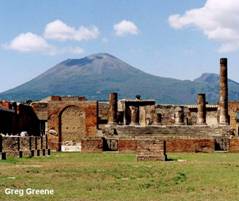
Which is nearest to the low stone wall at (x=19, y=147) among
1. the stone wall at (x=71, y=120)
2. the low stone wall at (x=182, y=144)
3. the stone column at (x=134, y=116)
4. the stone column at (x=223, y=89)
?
the low stone wall at (x=182, y=144)

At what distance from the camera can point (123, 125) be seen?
52.5m

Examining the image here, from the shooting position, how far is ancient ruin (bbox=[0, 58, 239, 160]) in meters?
41.5

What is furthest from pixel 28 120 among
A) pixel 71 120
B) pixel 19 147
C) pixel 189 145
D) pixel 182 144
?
pixel 19 147

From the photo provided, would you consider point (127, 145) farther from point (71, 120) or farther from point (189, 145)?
point (71, 120)

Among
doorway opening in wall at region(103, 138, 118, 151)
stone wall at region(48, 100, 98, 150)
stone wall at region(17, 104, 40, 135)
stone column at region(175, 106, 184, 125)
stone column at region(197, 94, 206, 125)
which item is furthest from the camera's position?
stone column at region(175, 106, 184, 125)

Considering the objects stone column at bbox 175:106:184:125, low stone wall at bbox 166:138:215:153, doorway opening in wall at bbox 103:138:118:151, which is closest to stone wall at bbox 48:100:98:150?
stone column at bbox 175:106:184:125

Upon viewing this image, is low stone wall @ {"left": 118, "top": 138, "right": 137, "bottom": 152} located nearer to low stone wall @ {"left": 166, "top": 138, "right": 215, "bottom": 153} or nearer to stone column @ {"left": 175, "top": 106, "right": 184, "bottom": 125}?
low stone wall @ {"left": 166, "top": 138, "right": 215, "bottom": 153}

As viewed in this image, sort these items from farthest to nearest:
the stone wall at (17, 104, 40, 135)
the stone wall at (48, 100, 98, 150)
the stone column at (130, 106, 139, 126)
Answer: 1. the stone column at (130, 106, 139, 126)
2. the stone wall at (17, 104, 40, 135)
3. the stone wall at (48, 100, 98, 150)

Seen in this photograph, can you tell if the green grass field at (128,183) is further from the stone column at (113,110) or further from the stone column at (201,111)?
the stone column at (201,111)

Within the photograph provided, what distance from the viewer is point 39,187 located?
633 inches

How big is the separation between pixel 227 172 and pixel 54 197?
866 centimetres

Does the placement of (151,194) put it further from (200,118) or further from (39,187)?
(200,118)

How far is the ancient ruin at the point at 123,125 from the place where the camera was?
41.5 meters

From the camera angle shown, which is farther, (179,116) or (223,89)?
(179,116)
